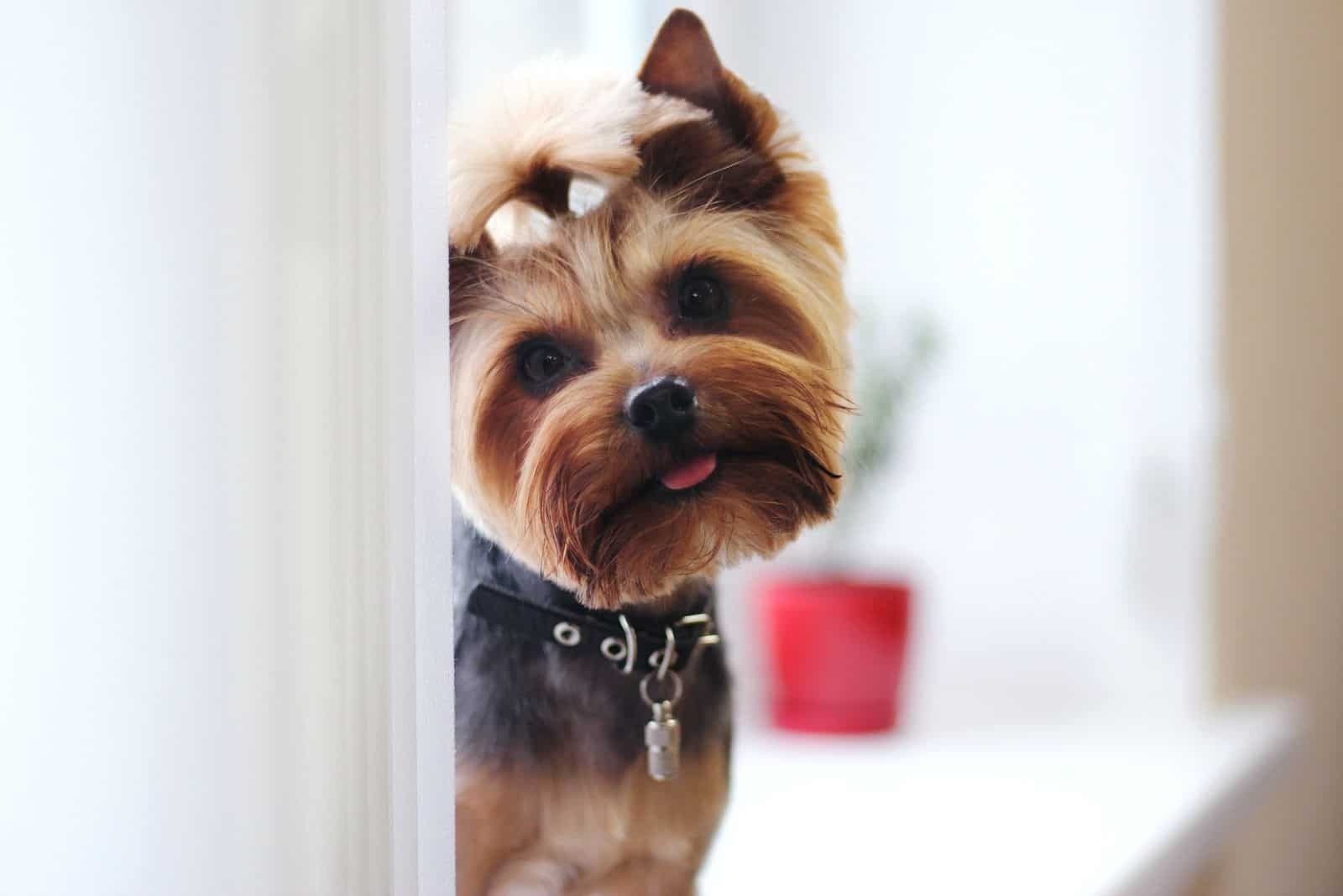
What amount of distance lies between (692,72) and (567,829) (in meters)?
0.27

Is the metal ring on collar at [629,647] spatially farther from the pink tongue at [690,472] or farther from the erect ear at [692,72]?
the erect ear at [692,72]

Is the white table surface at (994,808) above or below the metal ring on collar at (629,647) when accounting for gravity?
below

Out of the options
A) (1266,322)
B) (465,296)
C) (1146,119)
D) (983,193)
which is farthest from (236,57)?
(1266,322)

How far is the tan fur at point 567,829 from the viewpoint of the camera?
0.45 meters

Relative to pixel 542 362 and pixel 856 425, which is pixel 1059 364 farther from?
pixel 542 362

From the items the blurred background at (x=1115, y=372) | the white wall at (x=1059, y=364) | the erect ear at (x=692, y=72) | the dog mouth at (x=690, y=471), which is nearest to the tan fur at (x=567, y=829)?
the dog mouth at (x=690, y=471)

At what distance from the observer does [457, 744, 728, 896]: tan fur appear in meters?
0.45

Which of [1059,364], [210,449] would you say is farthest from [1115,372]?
[210,449]

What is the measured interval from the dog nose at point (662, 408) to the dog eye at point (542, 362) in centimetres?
3

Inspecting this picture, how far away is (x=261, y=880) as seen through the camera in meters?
0.41

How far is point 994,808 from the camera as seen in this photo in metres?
0.96

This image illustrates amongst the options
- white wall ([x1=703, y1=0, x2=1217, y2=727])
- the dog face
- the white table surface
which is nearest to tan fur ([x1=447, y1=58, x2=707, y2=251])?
the dog face

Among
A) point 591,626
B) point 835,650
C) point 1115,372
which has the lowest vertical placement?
point 835,650

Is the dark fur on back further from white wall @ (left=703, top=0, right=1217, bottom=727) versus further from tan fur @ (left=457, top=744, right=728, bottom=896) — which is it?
white wall @ (left=703, top=0, right=1217, bottom=727)
